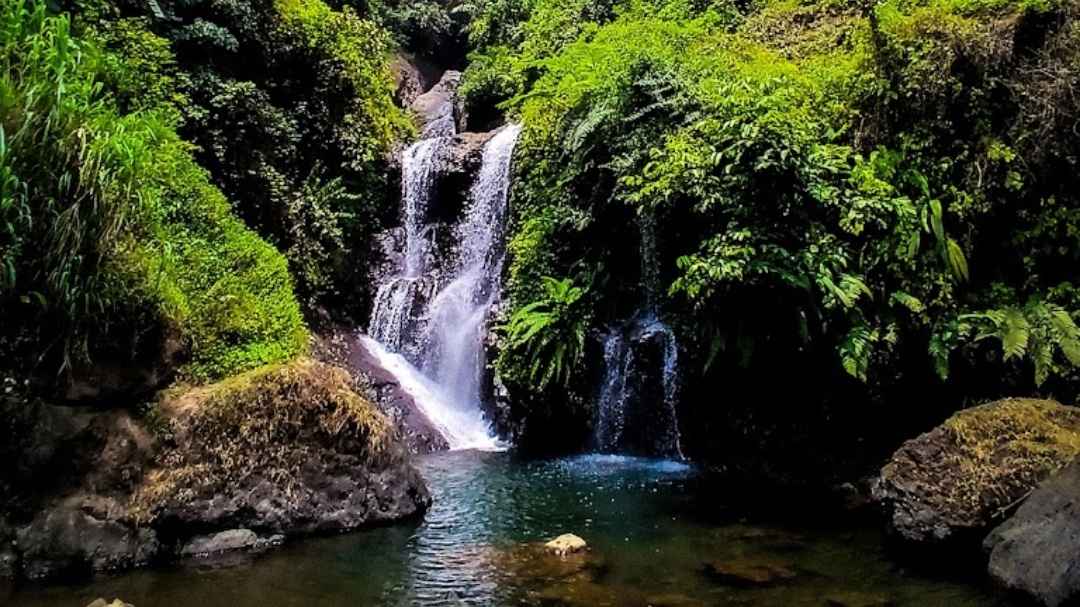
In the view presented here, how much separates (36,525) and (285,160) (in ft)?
25.1

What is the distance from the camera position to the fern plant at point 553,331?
1041 cm

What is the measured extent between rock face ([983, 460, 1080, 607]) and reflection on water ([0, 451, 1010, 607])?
27 centimetres

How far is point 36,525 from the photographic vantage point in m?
6.42

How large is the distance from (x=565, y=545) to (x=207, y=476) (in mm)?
3270

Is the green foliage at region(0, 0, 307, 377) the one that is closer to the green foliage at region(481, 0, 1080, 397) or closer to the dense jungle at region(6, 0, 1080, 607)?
the dense jungle at region(6, 0, 1080, 607)

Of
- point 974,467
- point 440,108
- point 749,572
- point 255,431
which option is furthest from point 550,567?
point 440,108

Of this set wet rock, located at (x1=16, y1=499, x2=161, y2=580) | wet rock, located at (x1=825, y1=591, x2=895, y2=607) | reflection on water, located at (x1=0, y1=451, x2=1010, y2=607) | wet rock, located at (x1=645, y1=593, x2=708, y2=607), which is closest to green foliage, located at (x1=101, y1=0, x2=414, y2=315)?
wet rock, located at (x1=16, y1=499, x2=161, y2=580)

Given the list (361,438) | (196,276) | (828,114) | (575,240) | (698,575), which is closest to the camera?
(698,575)

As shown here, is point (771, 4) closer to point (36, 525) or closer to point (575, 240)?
point (575, 240)

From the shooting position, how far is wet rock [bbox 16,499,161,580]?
6312 millimetres

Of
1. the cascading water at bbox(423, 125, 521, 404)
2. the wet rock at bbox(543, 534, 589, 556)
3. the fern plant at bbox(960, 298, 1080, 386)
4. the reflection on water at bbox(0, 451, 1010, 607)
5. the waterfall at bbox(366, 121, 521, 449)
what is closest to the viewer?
the reflection on water at bbox(0, 451, 1010, 607)

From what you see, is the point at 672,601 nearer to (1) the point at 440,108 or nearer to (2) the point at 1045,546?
(2) the point at 1045,546

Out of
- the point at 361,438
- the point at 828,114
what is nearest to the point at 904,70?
the point at 828,114

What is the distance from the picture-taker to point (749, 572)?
20.2 ft
